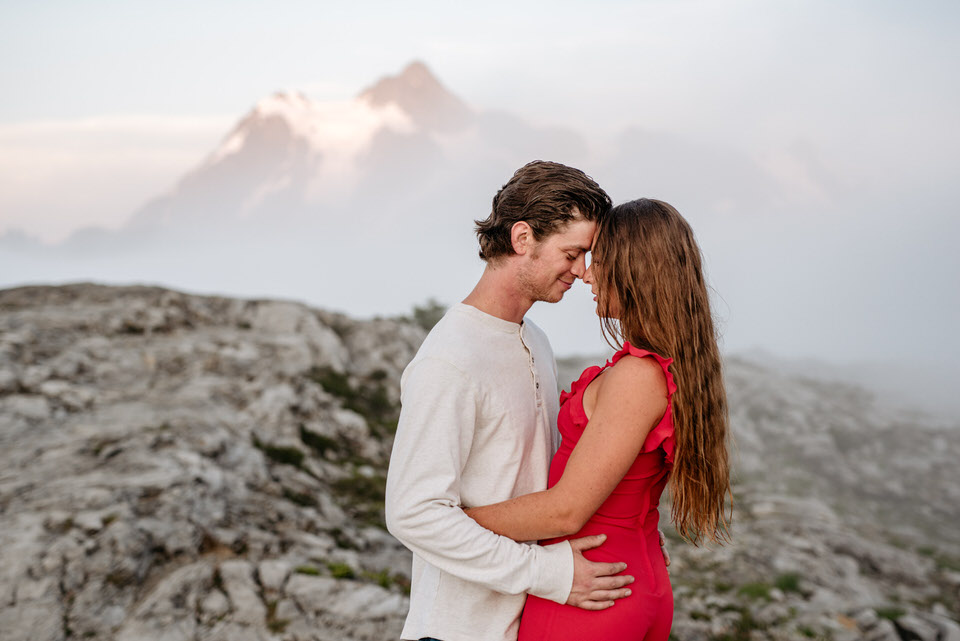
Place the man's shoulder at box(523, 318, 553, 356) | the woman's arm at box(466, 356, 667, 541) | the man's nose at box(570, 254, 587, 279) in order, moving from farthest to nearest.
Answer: the man's shoulder at box(523, 318, 553, 356)
the man's nose at box(570, 254, 587, 279)
the woman's arm at box(466, 356, 667, 541)

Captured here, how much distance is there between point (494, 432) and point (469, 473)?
25 centimetres

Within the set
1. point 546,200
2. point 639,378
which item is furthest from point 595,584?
point 546,200

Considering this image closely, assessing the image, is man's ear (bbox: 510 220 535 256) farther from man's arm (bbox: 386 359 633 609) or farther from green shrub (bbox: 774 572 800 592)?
green shrub (bbox: 774 572 800 592)

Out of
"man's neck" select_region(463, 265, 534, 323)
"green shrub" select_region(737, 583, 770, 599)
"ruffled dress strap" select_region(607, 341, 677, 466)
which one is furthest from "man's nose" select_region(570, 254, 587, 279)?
"green shrub" select_region(737, 583, 770, 599)

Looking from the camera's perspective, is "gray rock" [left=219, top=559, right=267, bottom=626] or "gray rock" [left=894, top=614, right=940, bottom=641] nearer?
"gray rock" [left=219, top=559, right=267, bottom=626]

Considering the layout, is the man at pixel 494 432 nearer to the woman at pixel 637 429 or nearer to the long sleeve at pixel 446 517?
the long sleeve at pixel 446 517

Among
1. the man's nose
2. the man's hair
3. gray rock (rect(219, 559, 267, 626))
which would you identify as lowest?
gray rock (rect(219, 559, 267, 626))

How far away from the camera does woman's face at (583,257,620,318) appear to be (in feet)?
11.0

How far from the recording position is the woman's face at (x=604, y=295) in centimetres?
336

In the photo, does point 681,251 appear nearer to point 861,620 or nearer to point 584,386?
point 584,386

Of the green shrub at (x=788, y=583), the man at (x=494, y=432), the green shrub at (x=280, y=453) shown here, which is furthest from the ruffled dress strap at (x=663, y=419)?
the green shrub at (x=788, y=583)

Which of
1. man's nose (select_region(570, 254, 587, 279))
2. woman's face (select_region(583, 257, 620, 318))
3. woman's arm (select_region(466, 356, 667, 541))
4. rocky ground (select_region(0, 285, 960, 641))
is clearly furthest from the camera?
rocky ground (select_region(0, 285, 960, 641))

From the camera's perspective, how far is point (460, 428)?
10.7 feet

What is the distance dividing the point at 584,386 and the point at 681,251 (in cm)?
82
